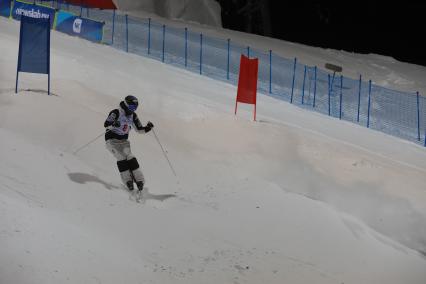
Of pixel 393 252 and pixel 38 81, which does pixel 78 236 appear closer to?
pixel 393 252

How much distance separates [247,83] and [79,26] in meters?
12.6

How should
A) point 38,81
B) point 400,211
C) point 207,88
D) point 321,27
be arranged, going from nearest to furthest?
point 400,211, point 38,81, point 207,88, point 321,27

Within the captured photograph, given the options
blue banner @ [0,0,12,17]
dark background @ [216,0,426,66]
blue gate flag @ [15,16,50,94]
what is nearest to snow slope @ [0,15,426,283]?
blue gate flag @ [15,16,50,94]

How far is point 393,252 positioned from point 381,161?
17.0ft

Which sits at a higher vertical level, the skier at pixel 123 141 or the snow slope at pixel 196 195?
the skier at pixel 123 141

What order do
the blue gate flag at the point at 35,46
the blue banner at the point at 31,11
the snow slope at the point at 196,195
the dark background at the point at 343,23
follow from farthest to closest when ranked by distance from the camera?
the dark background at the point at 343,23 → the blue banner at the point at 31,11 → the blue gate flag at the point at 35,46 → the snow slope at the point at 196,195

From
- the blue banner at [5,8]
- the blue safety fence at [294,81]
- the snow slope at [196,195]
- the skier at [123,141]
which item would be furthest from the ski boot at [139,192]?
the blue banner at [5,8]

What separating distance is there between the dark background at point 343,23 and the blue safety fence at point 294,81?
47.5 ft

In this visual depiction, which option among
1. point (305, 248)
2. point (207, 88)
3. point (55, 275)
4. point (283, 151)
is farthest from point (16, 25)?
point (55, 275)

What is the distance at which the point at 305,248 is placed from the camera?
10789 millimetres

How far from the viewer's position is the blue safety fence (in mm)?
24078

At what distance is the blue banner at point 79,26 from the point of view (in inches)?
1074

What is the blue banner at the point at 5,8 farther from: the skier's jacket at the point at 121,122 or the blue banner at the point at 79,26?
the skier's jacket at the point at 121,122

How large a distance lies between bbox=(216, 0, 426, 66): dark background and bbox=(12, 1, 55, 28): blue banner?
59.9 ft
